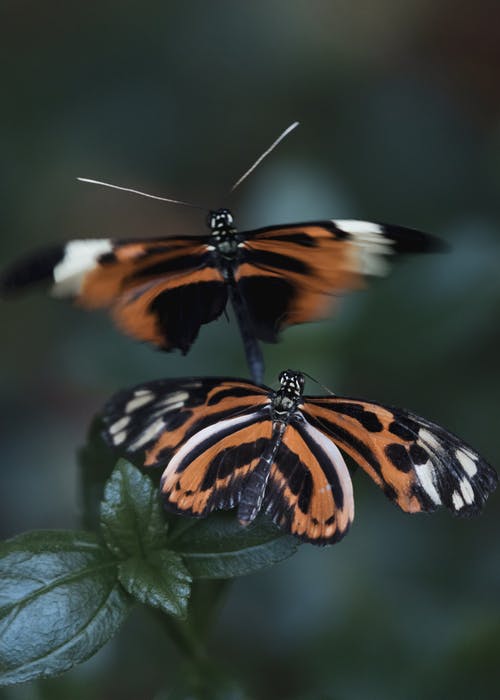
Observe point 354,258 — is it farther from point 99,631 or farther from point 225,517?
point 99,631

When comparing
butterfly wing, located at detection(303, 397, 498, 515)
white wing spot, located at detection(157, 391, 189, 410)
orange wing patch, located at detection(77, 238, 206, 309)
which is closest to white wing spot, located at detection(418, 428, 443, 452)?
butterfly wing, located at detection(303, 397, 498, 515)

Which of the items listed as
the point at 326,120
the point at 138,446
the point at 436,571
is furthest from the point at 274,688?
the point at 326,120

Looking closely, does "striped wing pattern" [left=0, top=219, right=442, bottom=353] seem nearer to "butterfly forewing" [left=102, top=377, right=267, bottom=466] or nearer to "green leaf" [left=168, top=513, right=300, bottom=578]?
"butterfly forewing" [left=102, top=377, right=267, bottom=466]

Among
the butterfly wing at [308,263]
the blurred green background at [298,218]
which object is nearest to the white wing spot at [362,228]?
the butterfly wing at [308,263]

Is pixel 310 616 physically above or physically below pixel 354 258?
below

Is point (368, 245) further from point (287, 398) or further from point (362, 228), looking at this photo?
point (287, 398)

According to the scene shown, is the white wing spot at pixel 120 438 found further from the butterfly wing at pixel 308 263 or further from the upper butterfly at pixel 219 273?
the butterfly wing at pixel 308 263
